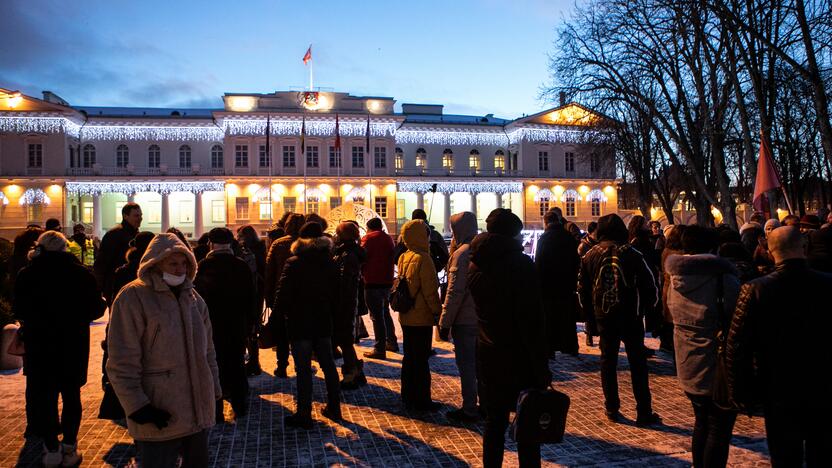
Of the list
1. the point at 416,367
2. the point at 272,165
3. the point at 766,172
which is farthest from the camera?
the point at 272,165

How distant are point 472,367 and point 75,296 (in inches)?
136

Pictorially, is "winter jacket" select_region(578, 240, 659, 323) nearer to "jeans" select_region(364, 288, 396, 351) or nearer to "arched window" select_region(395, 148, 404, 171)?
"jeans" select_region(364, 288, 396, 351)

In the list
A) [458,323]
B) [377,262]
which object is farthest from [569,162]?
[458,323]

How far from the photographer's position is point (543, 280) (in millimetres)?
7965

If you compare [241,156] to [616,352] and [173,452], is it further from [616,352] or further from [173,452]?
[173,452]

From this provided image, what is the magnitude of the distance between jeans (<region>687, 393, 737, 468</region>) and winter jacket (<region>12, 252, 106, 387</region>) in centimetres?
470

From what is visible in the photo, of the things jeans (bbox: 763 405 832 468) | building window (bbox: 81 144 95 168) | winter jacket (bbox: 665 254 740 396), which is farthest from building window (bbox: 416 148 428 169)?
jeans (bbox: 763 405 832 468)

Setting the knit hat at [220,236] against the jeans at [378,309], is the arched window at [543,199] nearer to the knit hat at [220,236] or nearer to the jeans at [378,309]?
the jeans at [378,309]

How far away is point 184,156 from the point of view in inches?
1791

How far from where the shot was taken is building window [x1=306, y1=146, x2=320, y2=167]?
44.2 meters

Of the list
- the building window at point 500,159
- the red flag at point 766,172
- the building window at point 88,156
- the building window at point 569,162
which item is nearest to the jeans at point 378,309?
the red flag at point 766,172

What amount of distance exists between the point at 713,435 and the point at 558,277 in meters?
4.24

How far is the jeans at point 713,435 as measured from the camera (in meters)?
3.71

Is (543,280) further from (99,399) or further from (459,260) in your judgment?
(99,399)
